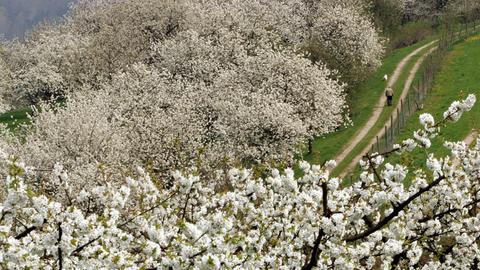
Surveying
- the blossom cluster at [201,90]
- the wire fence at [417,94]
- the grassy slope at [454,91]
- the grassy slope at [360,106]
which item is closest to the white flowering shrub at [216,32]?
the blossom cluster at [201,90]

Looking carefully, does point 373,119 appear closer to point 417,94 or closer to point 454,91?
point 417,94

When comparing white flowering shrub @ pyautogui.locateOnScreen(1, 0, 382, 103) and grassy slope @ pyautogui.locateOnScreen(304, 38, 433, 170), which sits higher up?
white flowering shrub @ pyautogui.locateOnScreen(1, 0, 382, 103)

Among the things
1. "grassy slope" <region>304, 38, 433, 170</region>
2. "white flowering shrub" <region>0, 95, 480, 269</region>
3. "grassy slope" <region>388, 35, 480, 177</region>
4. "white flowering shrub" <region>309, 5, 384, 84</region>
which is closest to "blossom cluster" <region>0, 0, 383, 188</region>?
"white flowering shrub" <region>309, 5, 384, 84</region>

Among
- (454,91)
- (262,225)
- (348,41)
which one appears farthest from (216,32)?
(262,225)

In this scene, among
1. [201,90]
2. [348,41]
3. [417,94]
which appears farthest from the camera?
[348,41]

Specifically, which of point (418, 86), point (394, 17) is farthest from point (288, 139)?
point (394, 17)

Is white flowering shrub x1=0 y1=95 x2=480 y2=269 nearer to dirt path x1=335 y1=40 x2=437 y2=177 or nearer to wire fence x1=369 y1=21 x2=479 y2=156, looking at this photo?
wire fence x1=369 y1=21 x2=479 y2=156
